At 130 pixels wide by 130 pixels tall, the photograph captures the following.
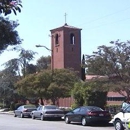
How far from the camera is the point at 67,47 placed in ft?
253

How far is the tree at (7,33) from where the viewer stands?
7441mm

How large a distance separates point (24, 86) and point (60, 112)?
14.4 m

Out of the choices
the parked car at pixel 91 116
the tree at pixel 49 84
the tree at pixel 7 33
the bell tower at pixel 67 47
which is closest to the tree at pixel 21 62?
the bell tower at pixel 67 47

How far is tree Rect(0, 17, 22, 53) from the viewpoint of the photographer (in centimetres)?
744

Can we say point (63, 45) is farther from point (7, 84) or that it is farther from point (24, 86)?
point (24, 86)

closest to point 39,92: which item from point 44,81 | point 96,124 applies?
point 44,81

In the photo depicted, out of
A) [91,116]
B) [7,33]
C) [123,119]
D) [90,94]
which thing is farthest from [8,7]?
[90,94]

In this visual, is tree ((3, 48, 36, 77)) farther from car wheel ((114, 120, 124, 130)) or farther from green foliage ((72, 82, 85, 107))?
car wheel ((114, 120, 124, 130))

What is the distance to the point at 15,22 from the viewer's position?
845 centimetres

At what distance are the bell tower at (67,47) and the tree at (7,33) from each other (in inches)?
2660

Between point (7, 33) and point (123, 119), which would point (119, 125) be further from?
point (7, 33)

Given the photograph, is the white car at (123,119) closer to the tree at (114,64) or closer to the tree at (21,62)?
the tree at (114,64)

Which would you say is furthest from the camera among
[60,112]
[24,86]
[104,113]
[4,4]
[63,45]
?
[63,45]

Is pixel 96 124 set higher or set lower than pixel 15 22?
lower
